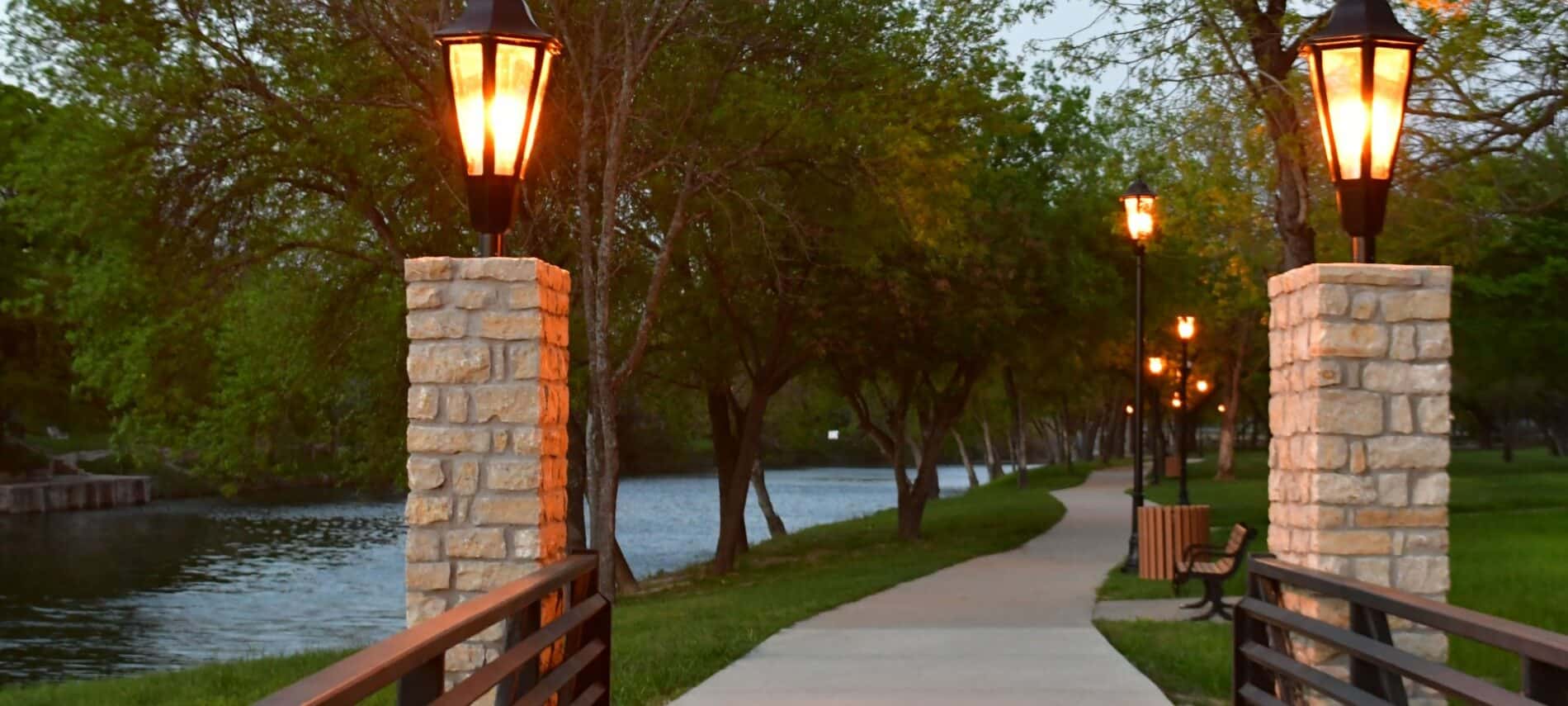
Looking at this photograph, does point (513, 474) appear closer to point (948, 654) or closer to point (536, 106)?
point (536, 106)

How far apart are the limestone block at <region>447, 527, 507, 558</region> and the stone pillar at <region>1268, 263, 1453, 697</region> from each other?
3.88 meters

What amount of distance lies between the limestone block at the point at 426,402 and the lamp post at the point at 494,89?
785 mm

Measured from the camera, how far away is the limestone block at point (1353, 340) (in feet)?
27.3

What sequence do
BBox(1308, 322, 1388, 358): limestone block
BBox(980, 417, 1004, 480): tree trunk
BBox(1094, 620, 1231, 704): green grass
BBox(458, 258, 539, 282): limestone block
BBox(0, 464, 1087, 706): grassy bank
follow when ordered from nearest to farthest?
BBox(1308, 322, 1388, 358): limestone block
BBox(458, 258, 539, 282): limestone block
BBox(1094, 620, 1231, 704): green grass
BBox(0, 464, 1087, 706): grassy bank
BBox(980, 417, 1004, 480): tree trunk

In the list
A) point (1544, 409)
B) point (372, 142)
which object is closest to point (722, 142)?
point (372, 142)

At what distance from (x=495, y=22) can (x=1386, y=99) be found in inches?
175

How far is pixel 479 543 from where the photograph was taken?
863cm

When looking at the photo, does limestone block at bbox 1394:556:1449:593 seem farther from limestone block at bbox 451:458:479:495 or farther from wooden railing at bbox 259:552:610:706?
limestone block at bbox 451:458:479:495

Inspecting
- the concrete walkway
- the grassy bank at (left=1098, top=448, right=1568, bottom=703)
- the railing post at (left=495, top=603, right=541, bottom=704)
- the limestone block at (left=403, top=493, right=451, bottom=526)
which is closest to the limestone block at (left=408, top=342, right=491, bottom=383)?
the limestone block at (left=403, top=493, right=451, bottom=526)

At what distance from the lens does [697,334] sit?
2730 centimetres

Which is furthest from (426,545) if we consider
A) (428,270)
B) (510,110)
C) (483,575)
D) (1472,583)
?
(1472,583)

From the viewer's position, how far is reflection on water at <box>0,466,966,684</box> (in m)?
22.8

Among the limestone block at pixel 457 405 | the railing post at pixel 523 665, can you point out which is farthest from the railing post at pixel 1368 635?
the limestone block at pixel 457 405

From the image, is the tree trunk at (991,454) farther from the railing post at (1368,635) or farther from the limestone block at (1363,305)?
the railing post at (1368,635)
